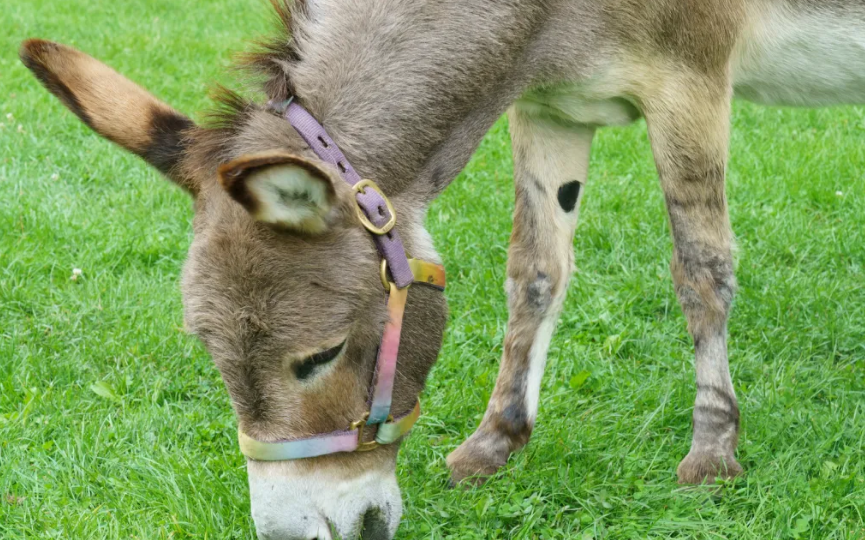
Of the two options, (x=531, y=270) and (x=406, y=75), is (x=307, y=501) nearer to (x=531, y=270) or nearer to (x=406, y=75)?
(x=406, y=75)

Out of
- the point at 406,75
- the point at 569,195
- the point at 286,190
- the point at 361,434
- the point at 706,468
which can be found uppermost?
the point at 406,75

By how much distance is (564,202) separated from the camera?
366cm

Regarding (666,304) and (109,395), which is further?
(666,304)

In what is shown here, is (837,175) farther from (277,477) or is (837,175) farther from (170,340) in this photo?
(277,477)

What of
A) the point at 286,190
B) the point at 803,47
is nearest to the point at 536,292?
the point at 803,47

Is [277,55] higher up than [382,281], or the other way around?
[277,55]

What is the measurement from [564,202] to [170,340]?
1922mm

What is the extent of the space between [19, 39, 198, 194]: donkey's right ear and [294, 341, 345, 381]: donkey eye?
1.99ft

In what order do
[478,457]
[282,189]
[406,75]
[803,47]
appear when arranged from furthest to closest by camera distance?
[478,457]
[803,47]
[406,75]
[282,189]

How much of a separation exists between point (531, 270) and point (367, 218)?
1300 mm

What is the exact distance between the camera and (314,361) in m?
2.49

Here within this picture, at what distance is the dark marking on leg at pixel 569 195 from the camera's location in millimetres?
3635

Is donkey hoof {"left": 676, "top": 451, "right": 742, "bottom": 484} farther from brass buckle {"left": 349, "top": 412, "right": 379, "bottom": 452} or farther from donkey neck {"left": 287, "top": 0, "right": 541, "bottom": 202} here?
donkey neck {"left": 287, "top": 0, "right": 541, "bottom": 202}

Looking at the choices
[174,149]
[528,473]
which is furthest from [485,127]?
[528,473]
